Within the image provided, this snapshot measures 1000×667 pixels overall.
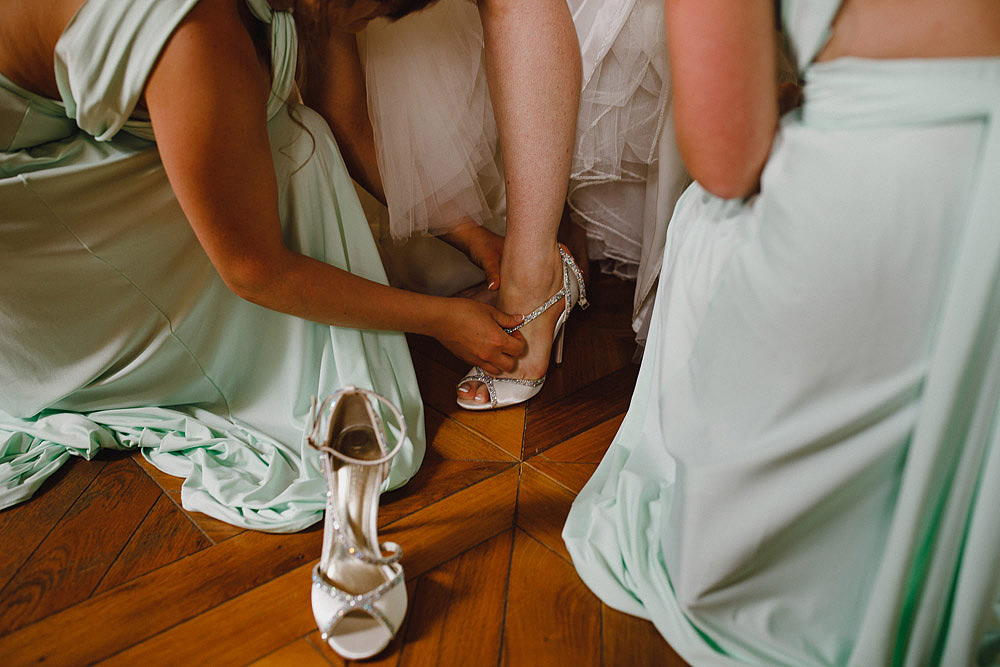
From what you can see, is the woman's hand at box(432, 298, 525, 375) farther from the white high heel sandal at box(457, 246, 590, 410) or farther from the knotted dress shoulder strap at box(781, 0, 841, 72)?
the knotted dress shoulder strap at box(781, 0, 841, 72)

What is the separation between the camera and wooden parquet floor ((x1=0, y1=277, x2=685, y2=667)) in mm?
600

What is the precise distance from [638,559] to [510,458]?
0.82 ft

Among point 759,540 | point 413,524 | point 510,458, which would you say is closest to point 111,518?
point 413,524

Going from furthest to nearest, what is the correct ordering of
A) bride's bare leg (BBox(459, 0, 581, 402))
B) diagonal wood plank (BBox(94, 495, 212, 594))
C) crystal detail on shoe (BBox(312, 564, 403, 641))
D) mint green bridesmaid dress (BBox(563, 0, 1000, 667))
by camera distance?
bride's bare leg (BBox(459, 0, 581, 402)) < diagonal wood plank (BBox(94, 495, 212, 594)) < crystal detail on shoe (BBox(312, 564, 403, 641)) < mint green bridesmaid dress (BBox(563, 0, 1000, 667))

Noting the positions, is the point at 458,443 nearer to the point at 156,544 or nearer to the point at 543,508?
the point at 543,508

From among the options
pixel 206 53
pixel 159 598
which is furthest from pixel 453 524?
pixel 206 53

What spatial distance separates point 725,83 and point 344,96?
24.0 inches

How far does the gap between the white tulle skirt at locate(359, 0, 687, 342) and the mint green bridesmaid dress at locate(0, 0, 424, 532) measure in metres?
0.12

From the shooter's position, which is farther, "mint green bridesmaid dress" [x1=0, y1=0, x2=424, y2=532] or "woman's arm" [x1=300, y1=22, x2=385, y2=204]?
"woman's arm" [x1=300, y1=22, x2=385, y2=204]

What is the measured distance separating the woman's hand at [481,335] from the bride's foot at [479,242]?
4.2 inches

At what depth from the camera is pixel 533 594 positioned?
25.4 inches

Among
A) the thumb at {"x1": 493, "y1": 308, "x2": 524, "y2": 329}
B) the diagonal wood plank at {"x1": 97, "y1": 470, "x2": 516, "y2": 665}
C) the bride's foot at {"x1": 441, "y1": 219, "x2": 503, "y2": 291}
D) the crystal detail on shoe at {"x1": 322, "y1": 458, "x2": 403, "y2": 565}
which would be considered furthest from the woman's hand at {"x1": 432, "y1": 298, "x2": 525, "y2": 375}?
the crystal detail on shoe at {"x1": 322, "y1": 458, "x2": 403, "y2": 565}

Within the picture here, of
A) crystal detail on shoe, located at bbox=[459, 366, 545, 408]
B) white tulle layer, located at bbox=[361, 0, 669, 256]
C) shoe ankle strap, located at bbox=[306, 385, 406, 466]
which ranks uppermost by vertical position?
white tulle layer, located at bbox=[361, 0, 669, 256]

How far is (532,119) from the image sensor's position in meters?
0.85
